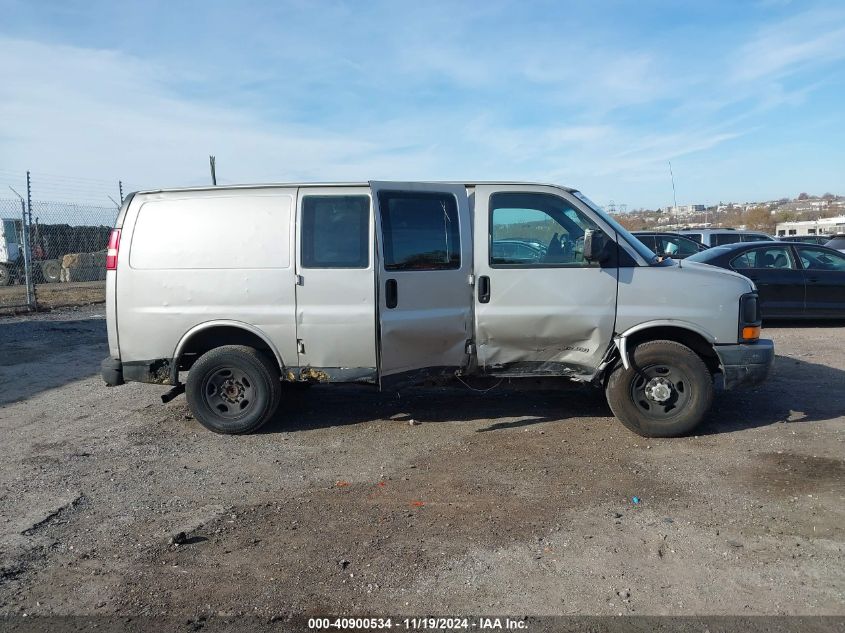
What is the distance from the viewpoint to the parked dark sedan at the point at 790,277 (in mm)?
11156

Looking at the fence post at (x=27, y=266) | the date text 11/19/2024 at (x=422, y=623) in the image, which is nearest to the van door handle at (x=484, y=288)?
the date text 11/19/2024 at (x=422, y=623)

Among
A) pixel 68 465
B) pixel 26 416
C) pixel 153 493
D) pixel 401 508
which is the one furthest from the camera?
pixel 26 416

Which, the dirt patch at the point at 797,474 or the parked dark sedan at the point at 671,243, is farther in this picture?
the parked dark sedan at the point at 671,243

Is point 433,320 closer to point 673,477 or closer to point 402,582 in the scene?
point 673,477

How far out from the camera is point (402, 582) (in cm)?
354

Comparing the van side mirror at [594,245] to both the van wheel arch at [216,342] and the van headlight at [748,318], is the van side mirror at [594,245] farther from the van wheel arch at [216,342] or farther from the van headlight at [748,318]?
the van wheel arch at [216,342]

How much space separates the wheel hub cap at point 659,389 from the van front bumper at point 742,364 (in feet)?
1.59

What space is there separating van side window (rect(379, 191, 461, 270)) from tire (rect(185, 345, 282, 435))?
158 centimetres

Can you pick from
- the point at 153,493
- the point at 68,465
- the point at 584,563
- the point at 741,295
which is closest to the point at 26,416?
the point at 68,465

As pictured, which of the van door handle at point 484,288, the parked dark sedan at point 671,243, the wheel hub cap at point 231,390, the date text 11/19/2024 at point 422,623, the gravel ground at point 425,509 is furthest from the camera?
the parked dark sedan at point 671,243

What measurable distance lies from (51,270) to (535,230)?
2005cm

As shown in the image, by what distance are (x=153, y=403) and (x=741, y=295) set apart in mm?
5825

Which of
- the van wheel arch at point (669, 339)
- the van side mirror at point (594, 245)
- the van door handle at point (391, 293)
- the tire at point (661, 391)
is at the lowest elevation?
the tire at point (661, 391)

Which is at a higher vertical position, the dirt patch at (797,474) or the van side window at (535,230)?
the van side window at (535,230)
